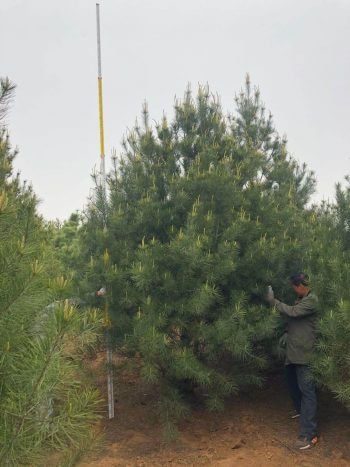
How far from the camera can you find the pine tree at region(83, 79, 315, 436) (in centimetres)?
477

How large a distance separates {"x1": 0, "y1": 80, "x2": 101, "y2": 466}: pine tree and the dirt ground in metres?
2.65

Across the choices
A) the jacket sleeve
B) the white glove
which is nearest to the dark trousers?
the jacket sleeve

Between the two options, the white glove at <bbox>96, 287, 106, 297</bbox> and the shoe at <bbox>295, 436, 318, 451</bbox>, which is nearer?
the shoe at <bbox>295, 436, 318, 451</bbox>

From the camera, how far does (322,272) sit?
486 cm

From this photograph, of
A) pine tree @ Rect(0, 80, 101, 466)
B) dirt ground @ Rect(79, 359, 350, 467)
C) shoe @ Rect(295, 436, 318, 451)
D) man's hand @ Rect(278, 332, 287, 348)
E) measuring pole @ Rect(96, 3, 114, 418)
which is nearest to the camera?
pine tree @ Rect(0, 80, 101, 466)

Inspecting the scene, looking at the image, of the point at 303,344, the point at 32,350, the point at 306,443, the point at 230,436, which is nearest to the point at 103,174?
the point at 303,344

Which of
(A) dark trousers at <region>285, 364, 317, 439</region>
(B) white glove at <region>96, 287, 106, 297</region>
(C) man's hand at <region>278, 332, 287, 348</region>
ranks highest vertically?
(B) white glove at <region>96, 287, 106, 297</region>

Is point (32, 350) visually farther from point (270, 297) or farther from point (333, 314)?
point (270, 297)

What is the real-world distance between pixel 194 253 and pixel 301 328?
1338mm

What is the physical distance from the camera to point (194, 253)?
4.66 meters

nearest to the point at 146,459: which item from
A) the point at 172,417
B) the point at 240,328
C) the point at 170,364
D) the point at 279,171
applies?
the point at 172,417

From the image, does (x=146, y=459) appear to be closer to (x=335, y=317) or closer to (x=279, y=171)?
(x=335, y=317)

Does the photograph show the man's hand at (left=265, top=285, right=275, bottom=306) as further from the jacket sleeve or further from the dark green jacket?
the jacket sleeve

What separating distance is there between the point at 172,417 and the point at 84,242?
222 centimetres
